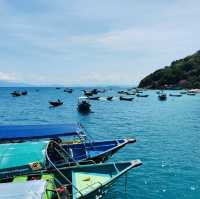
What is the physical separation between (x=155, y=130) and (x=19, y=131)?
30897 mm

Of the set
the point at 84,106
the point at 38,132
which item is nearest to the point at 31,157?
the point at 38,132

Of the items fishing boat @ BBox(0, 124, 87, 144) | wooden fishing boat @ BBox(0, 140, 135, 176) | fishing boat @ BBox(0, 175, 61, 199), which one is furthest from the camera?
fishing boat @ BBox(0, 124, 87, 144)

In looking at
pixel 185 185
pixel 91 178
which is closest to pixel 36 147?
pixel 91 178

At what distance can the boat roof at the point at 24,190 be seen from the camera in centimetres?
1382

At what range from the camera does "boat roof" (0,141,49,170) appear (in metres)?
20.5

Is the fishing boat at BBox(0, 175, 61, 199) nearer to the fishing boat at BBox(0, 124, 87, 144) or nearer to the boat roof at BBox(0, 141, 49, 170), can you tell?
the boat roof at BBox(0, 141, 49, 170)

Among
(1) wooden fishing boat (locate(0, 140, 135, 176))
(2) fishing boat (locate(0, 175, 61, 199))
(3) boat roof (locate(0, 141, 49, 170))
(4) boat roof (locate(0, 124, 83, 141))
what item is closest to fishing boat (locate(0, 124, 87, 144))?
(4) boat roof (locate(0, 124, 83, 141))

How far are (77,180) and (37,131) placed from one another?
7.07 meters

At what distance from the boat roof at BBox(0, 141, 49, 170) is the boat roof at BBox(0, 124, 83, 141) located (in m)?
4.44

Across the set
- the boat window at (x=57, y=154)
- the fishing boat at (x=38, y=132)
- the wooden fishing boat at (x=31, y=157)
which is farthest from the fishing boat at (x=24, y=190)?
the fishing boat at (x=38, y=132)

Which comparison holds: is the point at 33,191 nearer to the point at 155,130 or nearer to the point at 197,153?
the point at 197,153

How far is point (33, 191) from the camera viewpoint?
47.2ft

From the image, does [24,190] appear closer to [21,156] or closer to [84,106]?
[21,156]

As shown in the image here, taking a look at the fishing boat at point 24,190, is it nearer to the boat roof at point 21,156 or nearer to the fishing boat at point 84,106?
the boat roof at point 21,156
